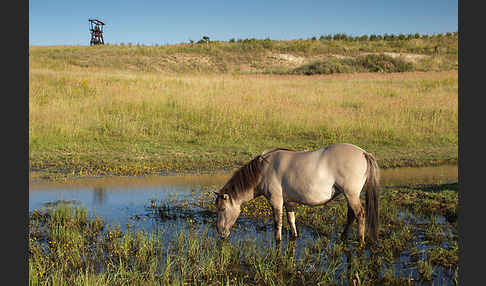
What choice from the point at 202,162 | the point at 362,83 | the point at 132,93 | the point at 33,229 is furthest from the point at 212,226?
the point at 362,83

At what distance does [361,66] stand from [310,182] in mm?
35146

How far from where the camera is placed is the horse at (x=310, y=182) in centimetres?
642

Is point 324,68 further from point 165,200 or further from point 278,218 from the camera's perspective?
point 278,218

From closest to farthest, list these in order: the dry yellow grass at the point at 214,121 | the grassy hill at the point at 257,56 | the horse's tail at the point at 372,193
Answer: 1. the horse's tail at the point at 372,193
2. the dry yellow grass at the point at 214,121
3. the grassy hill at the point at 257,56

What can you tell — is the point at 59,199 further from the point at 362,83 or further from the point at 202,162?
the point at 362,83

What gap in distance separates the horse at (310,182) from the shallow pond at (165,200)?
672 mm

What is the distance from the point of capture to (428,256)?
6145mm

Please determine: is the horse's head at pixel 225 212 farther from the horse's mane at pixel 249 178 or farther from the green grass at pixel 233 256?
the green grass at pixel 233 256

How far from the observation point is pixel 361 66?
3909 cm

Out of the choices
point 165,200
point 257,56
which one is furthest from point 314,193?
point 257,56

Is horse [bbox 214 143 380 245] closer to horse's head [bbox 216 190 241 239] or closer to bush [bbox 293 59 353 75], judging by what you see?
horse's head [bbox 216 190 241 239]

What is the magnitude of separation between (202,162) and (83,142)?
5412 millimetres

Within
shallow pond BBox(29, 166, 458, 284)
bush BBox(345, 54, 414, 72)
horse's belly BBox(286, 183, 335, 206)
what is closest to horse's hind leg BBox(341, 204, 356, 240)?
shallow pond BBox(29, 166, 458, 284)

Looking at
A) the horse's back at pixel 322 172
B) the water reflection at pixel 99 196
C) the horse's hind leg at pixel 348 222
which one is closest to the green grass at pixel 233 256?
the horse's hind leg at pixel 348 222
